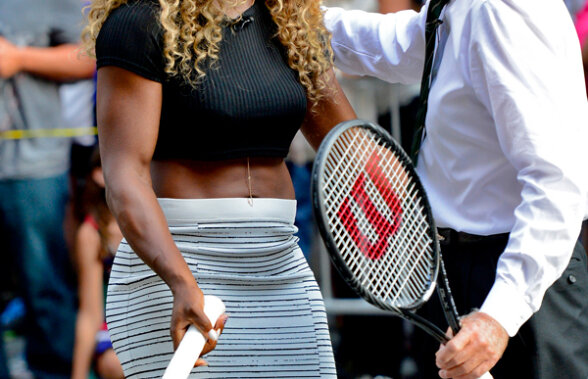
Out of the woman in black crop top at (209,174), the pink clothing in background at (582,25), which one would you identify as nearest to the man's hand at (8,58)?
the woman in black crop top at (209,174)

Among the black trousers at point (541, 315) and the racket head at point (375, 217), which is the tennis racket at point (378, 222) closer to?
the racket head at point (375, 217)

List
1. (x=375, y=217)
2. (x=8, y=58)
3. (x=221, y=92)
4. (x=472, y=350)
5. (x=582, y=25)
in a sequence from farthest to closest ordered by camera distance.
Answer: (x=8, y=58) < (x=582, y=25) < (x=221, y=92) < (x=375, y=217) < (x=472, y=350)

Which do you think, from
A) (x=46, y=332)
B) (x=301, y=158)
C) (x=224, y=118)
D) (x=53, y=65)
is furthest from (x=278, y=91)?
(x=301, y=158)

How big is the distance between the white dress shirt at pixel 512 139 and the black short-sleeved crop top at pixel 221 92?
15.1 inches

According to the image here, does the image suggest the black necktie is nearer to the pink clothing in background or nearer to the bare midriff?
the bare midriff

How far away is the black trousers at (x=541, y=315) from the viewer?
7.67 ft

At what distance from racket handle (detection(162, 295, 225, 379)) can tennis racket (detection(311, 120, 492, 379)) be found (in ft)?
0.95

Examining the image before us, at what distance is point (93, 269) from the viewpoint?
446 cm

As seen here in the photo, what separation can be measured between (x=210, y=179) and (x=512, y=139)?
706 mm

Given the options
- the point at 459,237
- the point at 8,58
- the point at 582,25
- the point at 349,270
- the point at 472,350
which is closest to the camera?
the point at 349,270

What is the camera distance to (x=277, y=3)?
2.54 meters

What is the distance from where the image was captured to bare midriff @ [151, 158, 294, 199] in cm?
234

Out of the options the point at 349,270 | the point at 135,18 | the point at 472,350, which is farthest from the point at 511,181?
the point at 135,18

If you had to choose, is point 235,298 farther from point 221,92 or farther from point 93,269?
point 93,269
